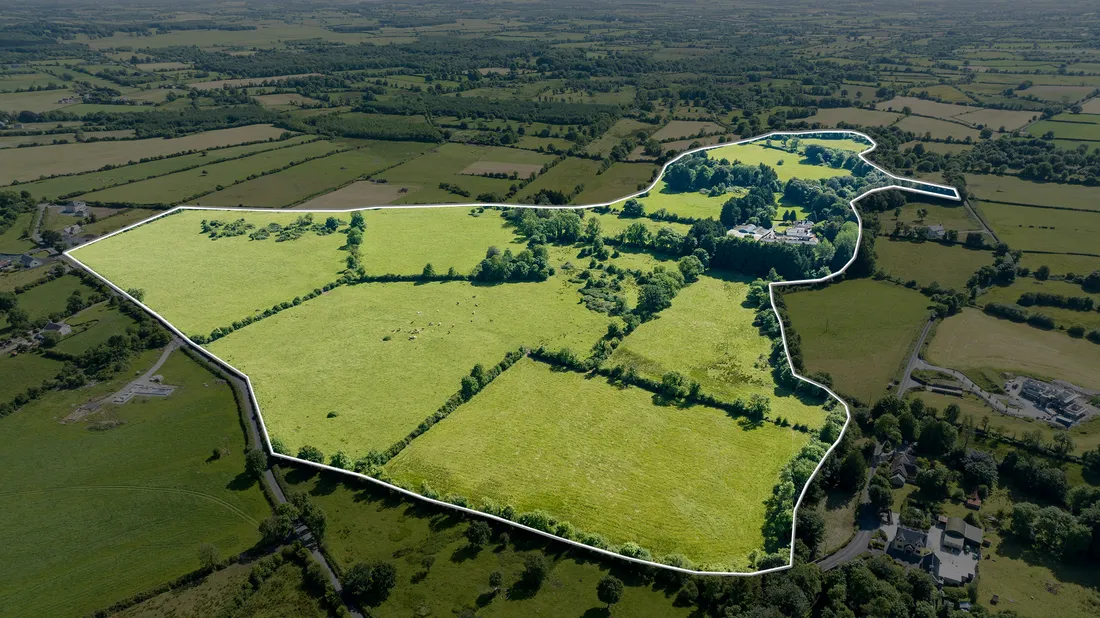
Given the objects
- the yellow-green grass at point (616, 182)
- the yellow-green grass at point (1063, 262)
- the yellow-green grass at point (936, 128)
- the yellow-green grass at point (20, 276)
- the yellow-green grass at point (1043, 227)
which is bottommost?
the yellow-green grass at point (1063, 262)

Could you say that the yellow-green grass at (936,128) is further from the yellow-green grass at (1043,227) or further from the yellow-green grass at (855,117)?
the yellow-green grass at (1043,227)

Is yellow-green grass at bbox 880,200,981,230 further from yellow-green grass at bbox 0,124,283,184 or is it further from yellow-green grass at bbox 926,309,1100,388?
yellow-green grass at bbox 0,124,283,184

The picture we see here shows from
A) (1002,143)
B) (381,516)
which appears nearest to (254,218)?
(381,516)

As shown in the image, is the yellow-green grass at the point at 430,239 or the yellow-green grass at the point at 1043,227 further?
the yellow-green grass at the point at 1043,227

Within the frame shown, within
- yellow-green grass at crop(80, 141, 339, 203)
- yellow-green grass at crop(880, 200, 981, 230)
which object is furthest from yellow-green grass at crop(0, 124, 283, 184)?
yellow-green grass at crop(880, 200, 981, 230)

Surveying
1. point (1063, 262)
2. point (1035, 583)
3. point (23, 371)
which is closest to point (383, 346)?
point (23, 371)

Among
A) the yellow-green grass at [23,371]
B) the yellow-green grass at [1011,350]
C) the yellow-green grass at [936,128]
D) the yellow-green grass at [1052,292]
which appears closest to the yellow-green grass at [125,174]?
the yellow-green grass at [23,371]

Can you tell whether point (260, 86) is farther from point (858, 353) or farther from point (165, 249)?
point (858, 353)

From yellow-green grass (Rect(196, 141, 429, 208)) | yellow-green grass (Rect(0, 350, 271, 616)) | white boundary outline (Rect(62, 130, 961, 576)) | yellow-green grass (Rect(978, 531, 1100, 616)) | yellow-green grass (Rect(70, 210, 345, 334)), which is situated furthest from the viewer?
yellow-green grass (Rect(196, 141, 429, 208))
